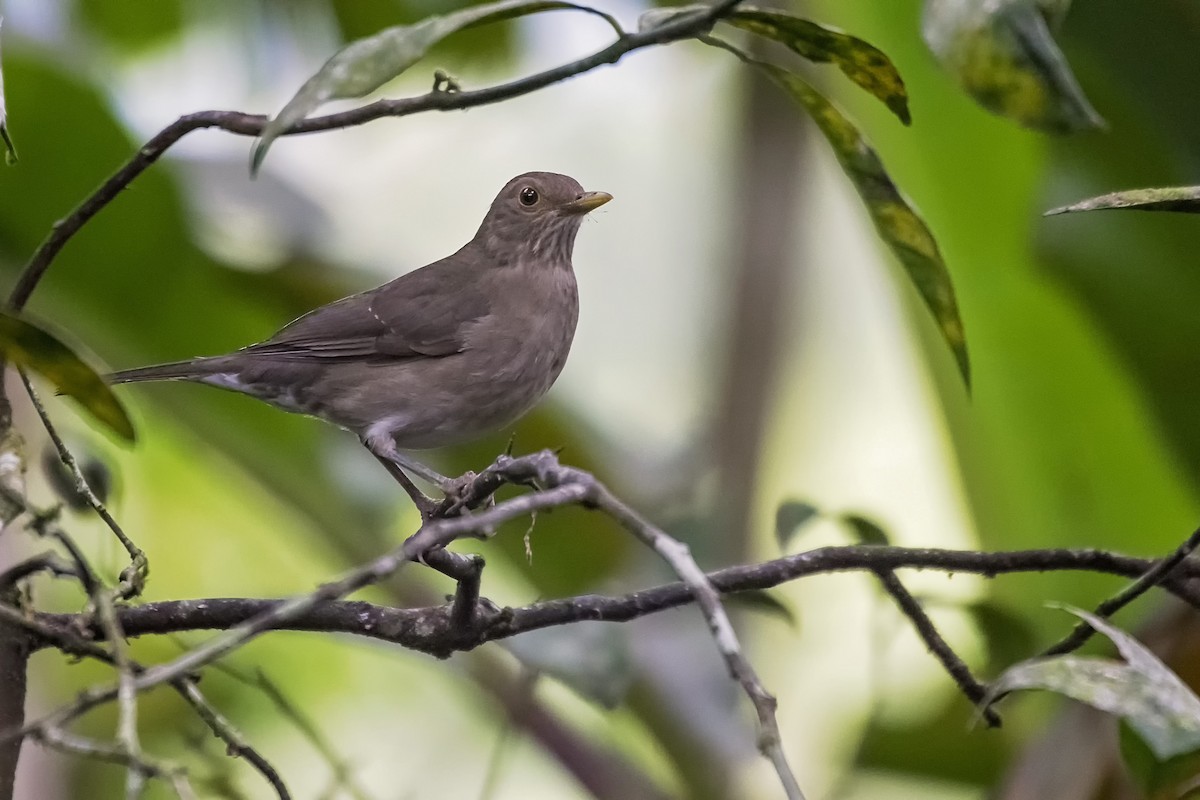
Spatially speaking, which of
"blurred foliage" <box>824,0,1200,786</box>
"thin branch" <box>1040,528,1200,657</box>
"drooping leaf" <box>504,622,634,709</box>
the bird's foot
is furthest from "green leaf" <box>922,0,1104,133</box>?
"blurred foliage" <box>824,0,1200,786</box>

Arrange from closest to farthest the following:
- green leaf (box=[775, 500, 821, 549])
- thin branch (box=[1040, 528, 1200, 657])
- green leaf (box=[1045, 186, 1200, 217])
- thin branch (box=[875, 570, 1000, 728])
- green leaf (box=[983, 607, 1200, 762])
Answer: green leaf (box=[983, 607, 1200, 762])
green leaf (box=[1045, 186, 1200, 217])
thin branch (box=[1040, 528, 1200, 657])
thin branch (box=[875, 570, 1000, 728])
green leaf (box=[775, 500, 821, 549])

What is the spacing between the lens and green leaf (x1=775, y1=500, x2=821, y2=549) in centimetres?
223

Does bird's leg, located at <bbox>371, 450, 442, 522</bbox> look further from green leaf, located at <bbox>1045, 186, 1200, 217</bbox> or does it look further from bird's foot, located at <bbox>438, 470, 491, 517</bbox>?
green leaf, located at <bbox>1045, 186, 1200, 217</bbox>

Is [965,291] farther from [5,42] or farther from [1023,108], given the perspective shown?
[5,42]

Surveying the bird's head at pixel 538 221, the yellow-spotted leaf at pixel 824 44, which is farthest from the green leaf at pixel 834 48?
the bird's head at pixel 538 221

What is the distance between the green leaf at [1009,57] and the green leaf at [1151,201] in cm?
10

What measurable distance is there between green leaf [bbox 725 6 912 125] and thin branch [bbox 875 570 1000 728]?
23.2 inches

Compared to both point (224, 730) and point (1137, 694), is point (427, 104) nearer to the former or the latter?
point (224, 730)

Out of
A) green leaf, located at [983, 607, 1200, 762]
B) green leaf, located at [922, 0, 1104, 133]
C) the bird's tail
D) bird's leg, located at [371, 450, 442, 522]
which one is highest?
green leaf, located at [922, 0, 1104, 133]

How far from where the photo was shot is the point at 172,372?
2461 millimetres

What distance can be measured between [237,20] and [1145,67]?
103 inches

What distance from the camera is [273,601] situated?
4.40ft

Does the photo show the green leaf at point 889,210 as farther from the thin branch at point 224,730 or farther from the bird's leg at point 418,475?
the thin branch at point 224,730

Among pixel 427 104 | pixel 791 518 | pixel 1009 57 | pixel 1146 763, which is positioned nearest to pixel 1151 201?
pixel 1009 57
